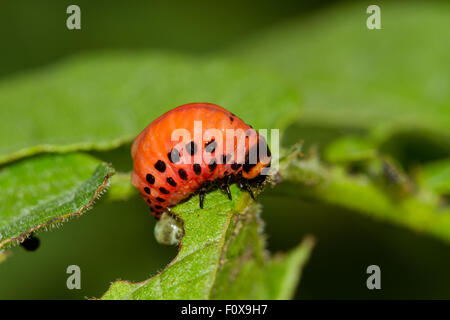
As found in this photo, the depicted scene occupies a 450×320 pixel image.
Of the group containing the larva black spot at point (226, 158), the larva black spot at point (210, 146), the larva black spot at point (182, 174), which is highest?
the larva black spot at point (210, 146)

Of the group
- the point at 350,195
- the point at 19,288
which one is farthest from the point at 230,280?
the point at 19,288

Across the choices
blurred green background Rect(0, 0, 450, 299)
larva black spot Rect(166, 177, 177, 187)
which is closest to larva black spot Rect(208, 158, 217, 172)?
larva black spot Rect(166, 177, 177, 187)

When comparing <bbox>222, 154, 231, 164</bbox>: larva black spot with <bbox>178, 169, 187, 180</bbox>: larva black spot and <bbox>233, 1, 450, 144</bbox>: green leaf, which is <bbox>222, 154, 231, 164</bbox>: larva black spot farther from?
<bbox>233, 1, 450, 144</bbox>: green leaf

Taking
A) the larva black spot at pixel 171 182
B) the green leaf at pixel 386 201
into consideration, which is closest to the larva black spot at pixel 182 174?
the larva black spot at pixel 171 182

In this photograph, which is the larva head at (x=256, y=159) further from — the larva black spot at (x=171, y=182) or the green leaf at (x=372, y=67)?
the green leaf at (x=372, y=67)

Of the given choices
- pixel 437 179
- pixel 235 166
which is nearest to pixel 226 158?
pixel 235 166
